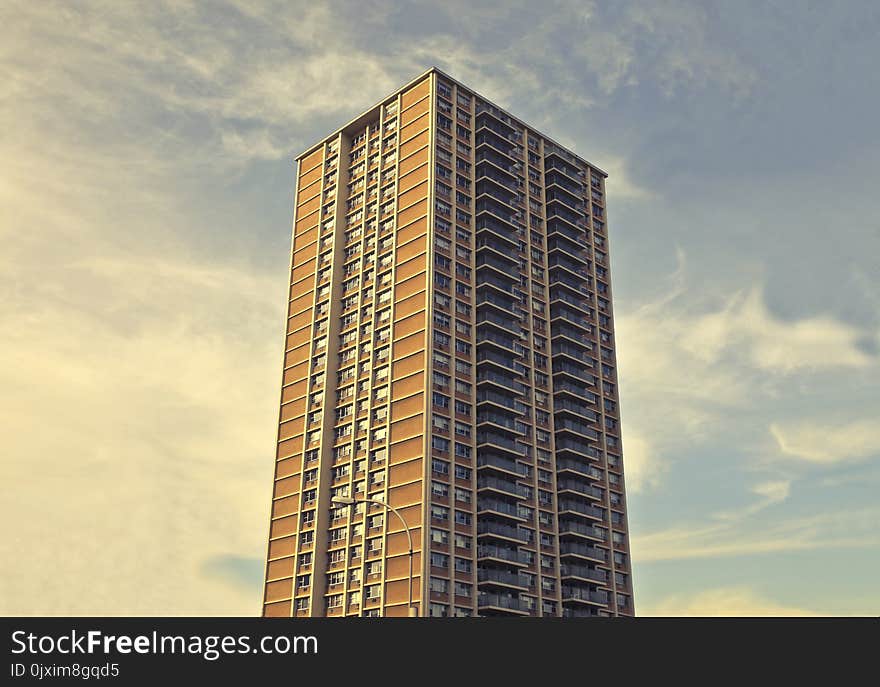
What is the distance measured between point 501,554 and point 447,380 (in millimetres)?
19159

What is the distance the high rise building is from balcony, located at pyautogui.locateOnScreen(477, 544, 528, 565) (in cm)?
23

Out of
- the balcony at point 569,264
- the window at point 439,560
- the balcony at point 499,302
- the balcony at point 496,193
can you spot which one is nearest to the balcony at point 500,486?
the window at point 439,560

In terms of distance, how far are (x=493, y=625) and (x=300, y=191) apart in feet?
342

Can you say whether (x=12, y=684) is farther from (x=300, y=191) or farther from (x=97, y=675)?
(x=300, y=191)

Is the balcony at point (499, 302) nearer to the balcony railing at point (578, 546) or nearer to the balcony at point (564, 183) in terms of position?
the balcony at point (564, 183)

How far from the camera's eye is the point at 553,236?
11794cm

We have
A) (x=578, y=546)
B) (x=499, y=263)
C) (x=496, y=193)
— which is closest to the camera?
(x=578, y=546)

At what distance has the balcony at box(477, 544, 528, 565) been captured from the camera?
3671 inches

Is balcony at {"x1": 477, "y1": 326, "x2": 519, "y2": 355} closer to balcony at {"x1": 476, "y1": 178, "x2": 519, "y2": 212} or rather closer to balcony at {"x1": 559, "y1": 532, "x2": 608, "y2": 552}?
balcony at {"x1": 476, "y1": 178, "x2": 519, "y2": 212}

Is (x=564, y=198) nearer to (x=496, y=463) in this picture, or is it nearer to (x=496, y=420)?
(x=496, y=420)

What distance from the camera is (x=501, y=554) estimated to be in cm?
9419

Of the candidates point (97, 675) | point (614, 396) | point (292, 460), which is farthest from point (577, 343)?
point (97, 675)

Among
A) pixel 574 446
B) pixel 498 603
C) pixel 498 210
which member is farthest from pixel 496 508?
pixel 498 210

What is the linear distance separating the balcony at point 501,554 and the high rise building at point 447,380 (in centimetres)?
23
